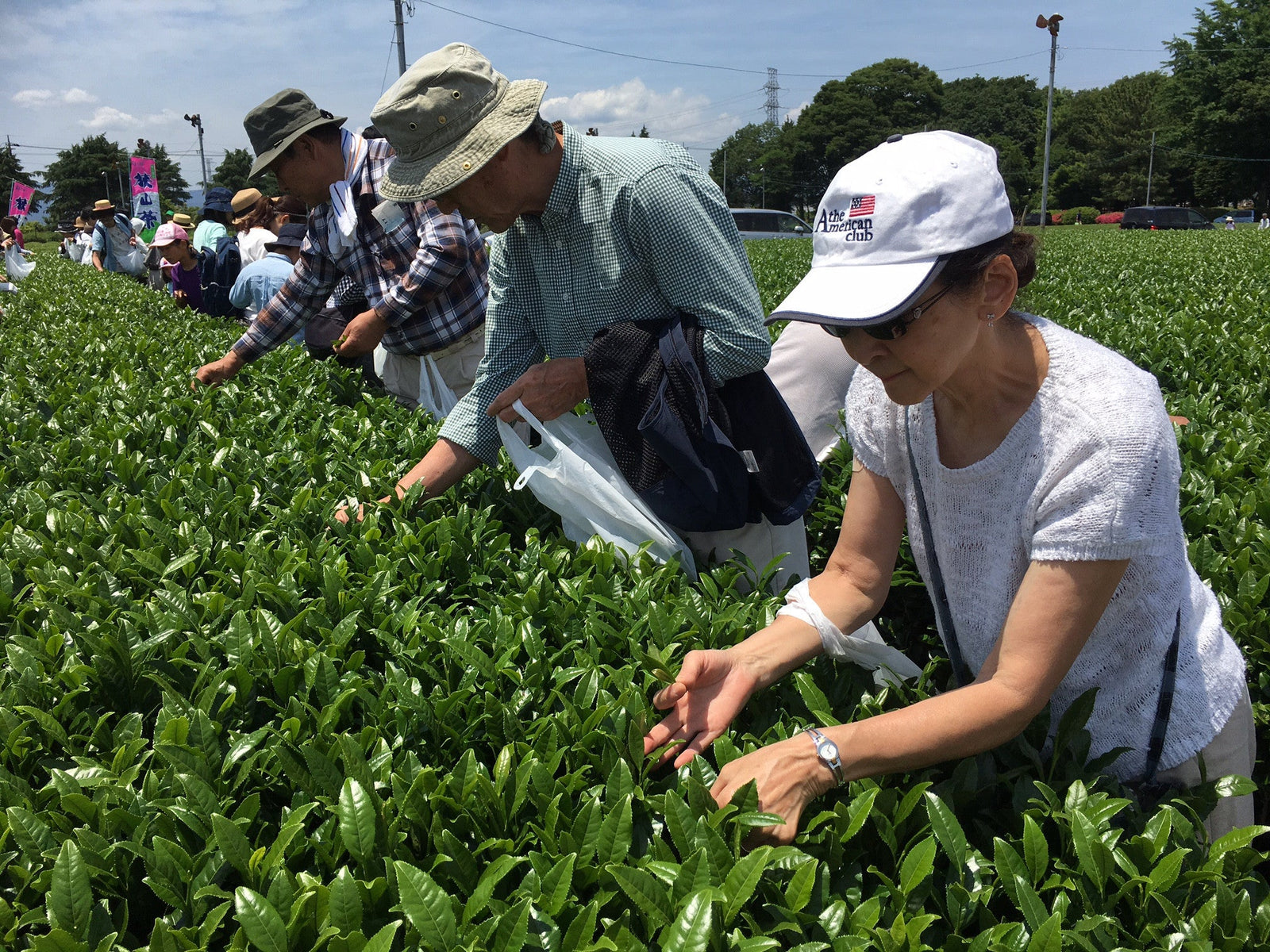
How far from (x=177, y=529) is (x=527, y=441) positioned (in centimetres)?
103

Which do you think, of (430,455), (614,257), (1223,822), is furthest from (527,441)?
(1223,822)

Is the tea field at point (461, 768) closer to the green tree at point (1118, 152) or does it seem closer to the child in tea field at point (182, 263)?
the child in tea field at point (182, 263)

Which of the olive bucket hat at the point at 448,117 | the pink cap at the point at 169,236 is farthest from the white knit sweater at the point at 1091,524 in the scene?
the pink cap at the point at 169,236

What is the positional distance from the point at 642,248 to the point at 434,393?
2.06 meters

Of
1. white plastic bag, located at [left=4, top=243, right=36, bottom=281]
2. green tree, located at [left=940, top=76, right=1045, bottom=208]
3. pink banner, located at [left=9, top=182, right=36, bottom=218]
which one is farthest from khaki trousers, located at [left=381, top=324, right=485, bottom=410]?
green tree, located at [left=940, top=76, right=1045, bottom=208]

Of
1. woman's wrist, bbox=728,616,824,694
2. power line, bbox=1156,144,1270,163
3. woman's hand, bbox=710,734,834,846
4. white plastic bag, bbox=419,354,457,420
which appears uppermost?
power line, bbox=1156,144,1270,163

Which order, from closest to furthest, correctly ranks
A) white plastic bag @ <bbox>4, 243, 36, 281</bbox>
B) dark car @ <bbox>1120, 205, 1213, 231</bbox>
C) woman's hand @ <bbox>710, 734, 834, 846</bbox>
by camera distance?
1. woman's hand @ <bbox>710, 734, 834, 846</bbox>
2. white plastic bag @ <bbox>4, 243, 36, 281</bbox>
3. dark car @ <bbox>1120, 205, 1213, 231</bbox>

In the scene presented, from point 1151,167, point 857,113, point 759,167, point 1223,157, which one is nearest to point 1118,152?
point 1151,167

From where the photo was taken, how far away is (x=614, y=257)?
2623 mm

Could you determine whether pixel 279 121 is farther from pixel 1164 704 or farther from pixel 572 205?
pixel 1164 704

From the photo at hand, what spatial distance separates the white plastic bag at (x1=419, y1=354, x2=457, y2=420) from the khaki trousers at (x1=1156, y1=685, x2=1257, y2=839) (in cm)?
314

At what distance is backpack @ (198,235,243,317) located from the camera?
10555 mm

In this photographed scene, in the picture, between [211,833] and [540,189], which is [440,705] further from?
[540,189]

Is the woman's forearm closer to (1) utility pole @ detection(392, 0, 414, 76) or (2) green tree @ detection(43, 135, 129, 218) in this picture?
(1) utility pole @ detection(392, 0, 414, 76)
